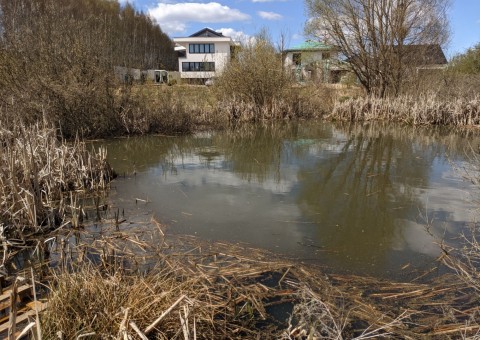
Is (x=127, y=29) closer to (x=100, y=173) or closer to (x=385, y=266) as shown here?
(x=100, y=173)

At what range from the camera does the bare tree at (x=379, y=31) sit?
62.7 ft

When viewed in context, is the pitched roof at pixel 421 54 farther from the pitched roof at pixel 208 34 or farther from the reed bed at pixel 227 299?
the pitched roof at pixel 208 34

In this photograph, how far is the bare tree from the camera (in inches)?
752

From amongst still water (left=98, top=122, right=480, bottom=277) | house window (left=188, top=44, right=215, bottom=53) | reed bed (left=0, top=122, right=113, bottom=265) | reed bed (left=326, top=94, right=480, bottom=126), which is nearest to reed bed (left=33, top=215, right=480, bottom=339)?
still water (left=98, top=122, right=480, bottom=277)

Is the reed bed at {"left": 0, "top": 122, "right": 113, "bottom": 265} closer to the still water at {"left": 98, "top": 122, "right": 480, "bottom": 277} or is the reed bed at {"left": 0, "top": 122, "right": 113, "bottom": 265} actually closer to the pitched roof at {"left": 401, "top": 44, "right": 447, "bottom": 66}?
the still water at {"left": 98, "top": 122, "right": 480, "bottom": 277}

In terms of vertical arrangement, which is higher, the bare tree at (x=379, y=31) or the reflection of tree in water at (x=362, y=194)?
the bare tree at (x=379, y=31)

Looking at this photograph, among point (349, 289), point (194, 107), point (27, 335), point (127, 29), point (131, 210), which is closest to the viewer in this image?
point (27, 335)

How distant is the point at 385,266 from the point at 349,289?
2.44 ft

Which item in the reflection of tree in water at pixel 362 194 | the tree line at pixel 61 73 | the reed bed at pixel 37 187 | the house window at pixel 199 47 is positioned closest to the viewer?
the reed bed at pixel 37 187

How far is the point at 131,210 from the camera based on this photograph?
19.2 ft

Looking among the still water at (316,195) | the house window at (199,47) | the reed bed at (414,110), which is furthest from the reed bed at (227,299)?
the house window at (199,47)

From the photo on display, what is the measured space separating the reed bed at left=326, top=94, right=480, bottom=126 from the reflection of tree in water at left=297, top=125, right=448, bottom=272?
539cm

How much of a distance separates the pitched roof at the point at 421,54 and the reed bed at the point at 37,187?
18.4 meters

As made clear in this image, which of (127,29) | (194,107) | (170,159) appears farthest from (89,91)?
(127,29)
